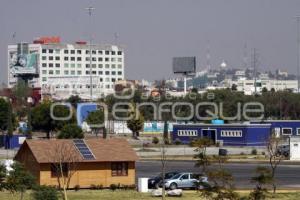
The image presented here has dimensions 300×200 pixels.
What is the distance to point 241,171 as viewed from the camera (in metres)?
64.4

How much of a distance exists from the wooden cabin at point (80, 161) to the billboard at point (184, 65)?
136473 mm

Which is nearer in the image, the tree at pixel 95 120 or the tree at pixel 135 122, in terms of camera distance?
the tree at pixel 135 122

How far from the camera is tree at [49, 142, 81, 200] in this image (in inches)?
2008

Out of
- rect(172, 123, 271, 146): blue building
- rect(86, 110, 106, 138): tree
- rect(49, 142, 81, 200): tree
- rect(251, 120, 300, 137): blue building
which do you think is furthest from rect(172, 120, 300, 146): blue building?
rect(49, 142, 81, 200): tree

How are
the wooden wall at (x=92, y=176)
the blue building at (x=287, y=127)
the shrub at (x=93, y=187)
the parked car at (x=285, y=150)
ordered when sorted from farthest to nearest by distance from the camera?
the blue building at (x=287, y=127) < the parked car at (x=285, y=150) < the shrub at (x=93, y=187) < the wooden wall at (x=92, y=176)

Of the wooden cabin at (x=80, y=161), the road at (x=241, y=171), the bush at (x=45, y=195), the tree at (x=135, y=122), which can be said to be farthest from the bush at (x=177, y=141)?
the bush at (x=45, y=195)

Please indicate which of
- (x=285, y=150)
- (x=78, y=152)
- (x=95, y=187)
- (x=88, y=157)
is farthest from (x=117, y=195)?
(x=285, y=150)

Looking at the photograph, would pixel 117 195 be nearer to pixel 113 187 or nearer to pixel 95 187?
pixel 113 187

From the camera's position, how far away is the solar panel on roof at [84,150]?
53.1 m

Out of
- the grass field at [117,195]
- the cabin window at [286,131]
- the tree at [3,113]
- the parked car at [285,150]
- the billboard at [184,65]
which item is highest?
the billboard at [184,65]

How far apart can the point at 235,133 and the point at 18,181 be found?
6812 centimetres

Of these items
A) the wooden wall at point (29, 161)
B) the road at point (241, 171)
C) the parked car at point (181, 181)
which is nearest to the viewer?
the parked car at point (181, 181)

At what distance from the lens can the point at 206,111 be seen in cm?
15838

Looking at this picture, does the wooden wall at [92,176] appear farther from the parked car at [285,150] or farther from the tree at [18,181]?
the parked car at [285,150]
